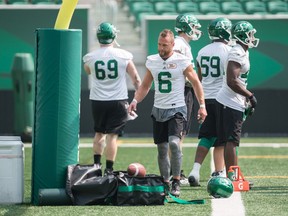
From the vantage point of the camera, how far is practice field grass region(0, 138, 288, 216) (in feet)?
29.6

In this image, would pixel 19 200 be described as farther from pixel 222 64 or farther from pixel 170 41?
pixel 222 64

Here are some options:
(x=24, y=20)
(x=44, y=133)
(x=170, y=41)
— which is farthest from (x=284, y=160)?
(x=24, y=20)

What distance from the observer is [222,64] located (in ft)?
38.1

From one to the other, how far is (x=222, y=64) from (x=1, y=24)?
9026 millimetres

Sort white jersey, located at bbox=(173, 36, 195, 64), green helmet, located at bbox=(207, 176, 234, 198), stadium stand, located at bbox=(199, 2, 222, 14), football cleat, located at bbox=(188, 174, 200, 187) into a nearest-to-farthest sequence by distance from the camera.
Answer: green helmet, located at bbox=(207, 176, 234, 198) < football cleat, located at bbox=(188, 174, 200, 187) < white jersey, located at bbox=(173, 36, 195, 64) < stadium stand, located at bbox=(199, 2, 222, 14)

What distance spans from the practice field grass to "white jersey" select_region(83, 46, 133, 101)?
4.13 ft

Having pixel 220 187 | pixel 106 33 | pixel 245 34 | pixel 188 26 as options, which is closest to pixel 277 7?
pixel 188 26

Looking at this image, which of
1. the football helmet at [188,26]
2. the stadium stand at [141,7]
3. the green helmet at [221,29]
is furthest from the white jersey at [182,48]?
the stadium stand at [141,7]

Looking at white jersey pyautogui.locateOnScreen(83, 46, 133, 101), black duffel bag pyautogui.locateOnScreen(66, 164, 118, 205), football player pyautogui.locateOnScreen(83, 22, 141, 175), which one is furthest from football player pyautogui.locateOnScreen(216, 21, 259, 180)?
black duffel bag pyautogui.locateOnScreen(66, 164, 118, 205)

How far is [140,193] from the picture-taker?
31.4ft

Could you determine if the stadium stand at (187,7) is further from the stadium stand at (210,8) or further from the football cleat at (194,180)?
the football cleat at (194,180)

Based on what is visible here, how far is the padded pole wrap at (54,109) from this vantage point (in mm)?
9625

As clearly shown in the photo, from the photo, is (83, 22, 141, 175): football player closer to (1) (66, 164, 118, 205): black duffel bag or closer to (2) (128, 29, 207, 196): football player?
(2) (128, 29, 207, 196): football player

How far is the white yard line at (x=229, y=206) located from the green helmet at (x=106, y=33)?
9.06 feet
